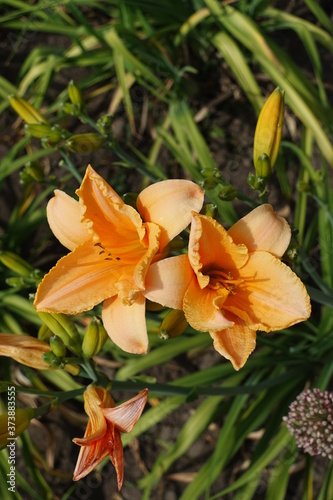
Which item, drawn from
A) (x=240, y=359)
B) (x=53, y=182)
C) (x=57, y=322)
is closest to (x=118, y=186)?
(x=53, y=182)

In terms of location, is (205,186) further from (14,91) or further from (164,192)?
(14,91)

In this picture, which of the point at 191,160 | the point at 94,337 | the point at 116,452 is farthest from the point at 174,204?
the point at 191,160

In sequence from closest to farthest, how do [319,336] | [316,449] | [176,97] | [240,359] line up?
[240,359] < [316,449] < [319,336] < [176,97]

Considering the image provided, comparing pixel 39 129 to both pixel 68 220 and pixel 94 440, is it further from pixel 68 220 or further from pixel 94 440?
pixel 94 440

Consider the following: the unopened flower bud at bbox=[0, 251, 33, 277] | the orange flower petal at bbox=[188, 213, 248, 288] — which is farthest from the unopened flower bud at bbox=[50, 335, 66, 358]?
the unopened flower bud at bbox=[0, 251, 33, 277]

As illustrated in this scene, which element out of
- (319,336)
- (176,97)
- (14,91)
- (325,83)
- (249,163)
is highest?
(14,91)

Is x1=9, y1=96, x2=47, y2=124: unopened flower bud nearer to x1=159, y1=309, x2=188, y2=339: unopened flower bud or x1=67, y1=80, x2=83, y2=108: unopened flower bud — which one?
x1=67, y1=80, x2=83, y2=108: unopened flower bud

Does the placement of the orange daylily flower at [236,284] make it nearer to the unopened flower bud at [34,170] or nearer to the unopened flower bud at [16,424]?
the unopened flower bud at [16,424]
